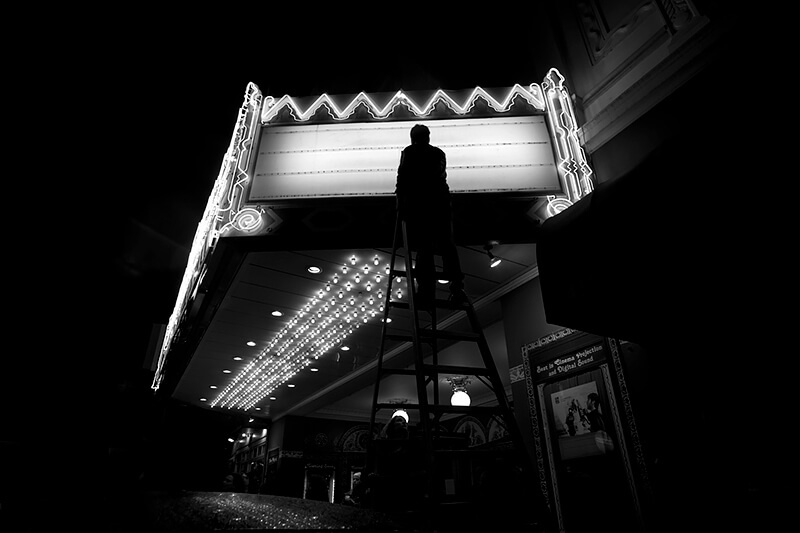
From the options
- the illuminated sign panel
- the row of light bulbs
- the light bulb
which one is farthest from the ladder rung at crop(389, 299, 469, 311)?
the light bulb

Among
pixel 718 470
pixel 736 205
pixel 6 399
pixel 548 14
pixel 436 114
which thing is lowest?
pixel 718 470

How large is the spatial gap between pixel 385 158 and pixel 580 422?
14.8 ft

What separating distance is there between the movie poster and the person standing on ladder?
3303 millimetres

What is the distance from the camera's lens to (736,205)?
1363 millimetres

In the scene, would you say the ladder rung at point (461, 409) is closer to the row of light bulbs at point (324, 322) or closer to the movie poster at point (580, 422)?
the movie poster at point (580, 422)

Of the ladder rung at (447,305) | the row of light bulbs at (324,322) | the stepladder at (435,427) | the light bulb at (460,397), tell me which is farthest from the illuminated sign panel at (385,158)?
the light bulb at (460,397)

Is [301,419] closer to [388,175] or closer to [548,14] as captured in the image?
[388,175]

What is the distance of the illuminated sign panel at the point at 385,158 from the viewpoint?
5109 millimetres

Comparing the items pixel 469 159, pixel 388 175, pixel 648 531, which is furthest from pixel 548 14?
pixel 648 531

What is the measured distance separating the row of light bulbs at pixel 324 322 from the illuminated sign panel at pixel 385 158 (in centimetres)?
172

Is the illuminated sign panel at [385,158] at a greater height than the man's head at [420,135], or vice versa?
the illuminated sign panel at [385,158]

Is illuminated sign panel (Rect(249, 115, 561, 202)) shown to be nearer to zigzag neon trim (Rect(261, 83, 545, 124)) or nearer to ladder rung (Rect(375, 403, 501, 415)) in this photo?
zigzag neon trim (Rect(261, 83, 545, 124))

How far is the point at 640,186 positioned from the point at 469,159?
3813 mm

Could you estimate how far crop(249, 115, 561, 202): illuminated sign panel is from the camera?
5.11 meters
